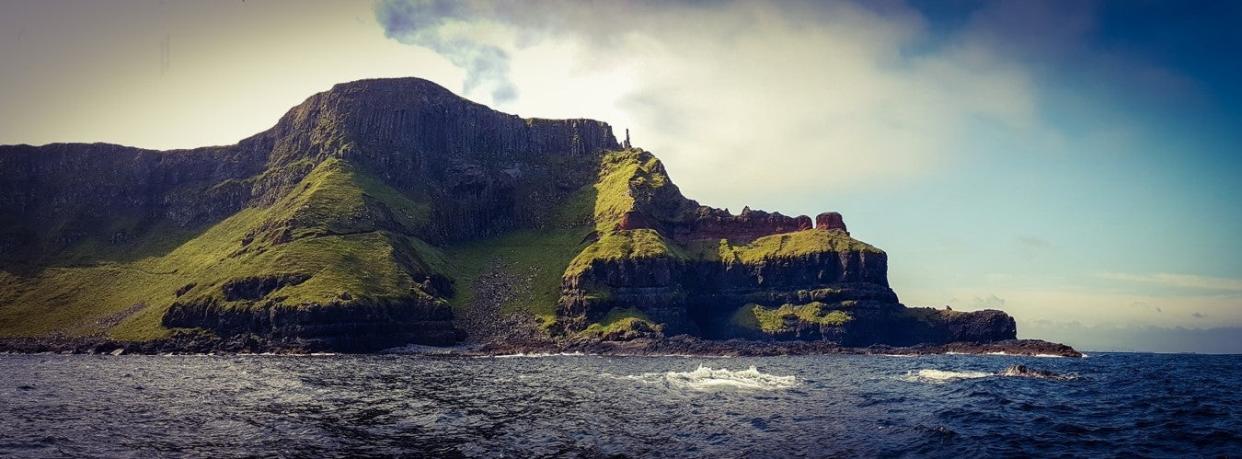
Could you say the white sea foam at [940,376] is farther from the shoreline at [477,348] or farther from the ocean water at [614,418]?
the shoreline at [477,348]

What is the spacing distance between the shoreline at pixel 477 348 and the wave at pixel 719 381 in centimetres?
8586

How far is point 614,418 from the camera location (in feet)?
164

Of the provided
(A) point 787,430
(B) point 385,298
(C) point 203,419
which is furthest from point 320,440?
(B) point 385,298

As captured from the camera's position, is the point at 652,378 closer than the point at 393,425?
No

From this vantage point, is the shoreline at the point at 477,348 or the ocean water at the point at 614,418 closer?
the ocean water at the point at 614,418

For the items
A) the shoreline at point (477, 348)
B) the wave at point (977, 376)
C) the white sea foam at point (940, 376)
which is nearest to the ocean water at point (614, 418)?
the wave at point (977, 376)

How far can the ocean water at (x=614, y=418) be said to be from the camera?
1465 inches

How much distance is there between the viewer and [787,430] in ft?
145

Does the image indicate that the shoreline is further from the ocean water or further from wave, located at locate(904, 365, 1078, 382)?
the ocean water

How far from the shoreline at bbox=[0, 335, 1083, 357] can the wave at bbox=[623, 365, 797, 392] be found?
85.9 m

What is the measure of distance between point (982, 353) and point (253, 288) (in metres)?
201

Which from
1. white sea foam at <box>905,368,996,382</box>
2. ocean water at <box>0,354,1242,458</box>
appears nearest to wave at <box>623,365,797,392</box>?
ocean water at <box>0,354,1242,458</box>

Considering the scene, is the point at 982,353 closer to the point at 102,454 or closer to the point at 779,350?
the point at 779,350

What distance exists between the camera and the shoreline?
160250 mm
